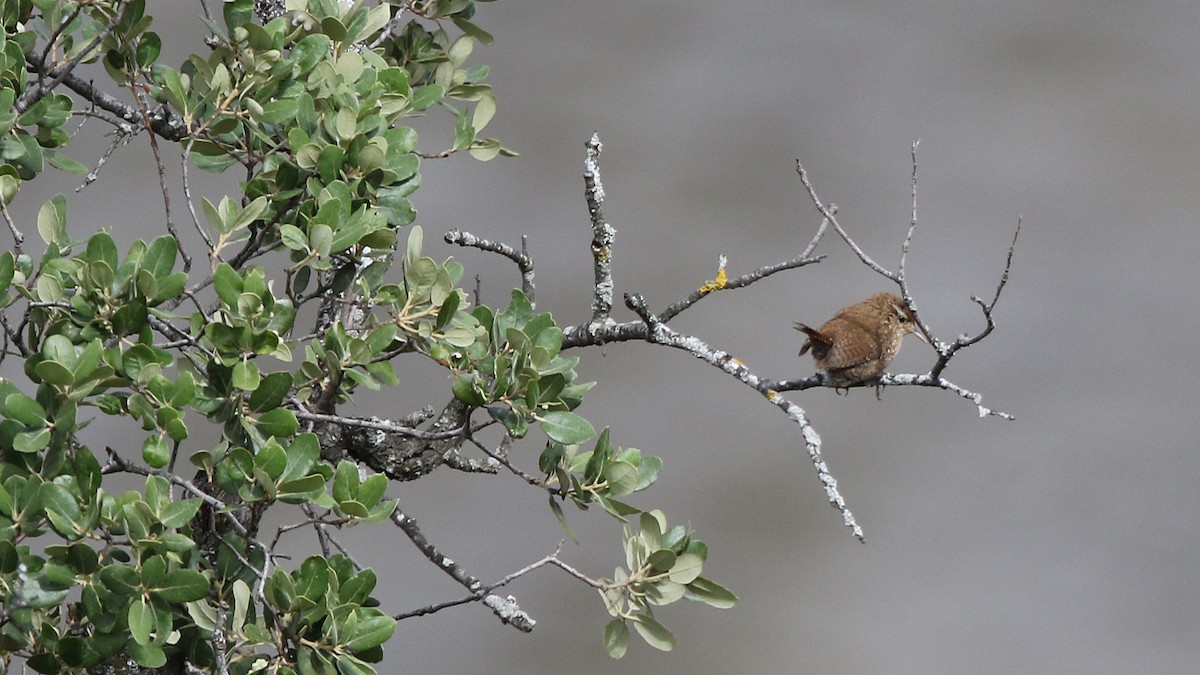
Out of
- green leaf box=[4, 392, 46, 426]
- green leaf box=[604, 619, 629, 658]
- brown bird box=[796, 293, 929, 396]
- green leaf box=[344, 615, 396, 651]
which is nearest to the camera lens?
green leaf box=[4, 392, 46, 426]

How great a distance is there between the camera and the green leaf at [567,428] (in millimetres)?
1558

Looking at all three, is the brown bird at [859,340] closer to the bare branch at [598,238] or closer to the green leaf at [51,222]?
the bare branch at [598,238]

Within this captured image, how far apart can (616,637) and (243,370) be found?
626 mm

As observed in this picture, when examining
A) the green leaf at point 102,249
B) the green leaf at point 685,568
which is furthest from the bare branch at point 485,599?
the green leaf at point 102,249

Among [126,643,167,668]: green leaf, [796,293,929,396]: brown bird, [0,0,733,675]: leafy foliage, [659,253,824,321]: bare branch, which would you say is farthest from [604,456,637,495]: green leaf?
[796,293,929,396]: brown bird

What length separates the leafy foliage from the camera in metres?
1.42

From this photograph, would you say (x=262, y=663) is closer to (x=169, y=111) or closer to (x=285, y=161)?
(x=285, y=161)

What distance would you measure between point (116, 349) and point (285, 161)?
360 mm

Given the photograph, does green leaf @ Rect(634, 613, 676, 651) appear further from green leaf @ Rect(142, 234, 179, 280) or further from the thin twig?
green leaf @ Rect(142, 234, 179, 280)

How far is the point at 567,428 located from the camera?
5.14 ft

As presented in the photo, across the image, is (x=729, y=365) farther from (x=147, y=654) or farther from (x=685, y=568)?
(x=147, y=654)

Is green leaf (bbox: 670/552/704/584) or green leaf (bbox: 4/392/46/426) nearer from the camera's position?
green leaf (bbox: 4/392/46/426)

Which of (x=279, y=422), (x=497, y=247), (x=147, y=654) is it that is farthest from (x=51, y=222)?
(x=497, y=247)

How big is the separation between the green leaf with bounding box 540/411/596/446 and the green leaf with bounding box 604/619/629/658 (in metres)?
0.31
